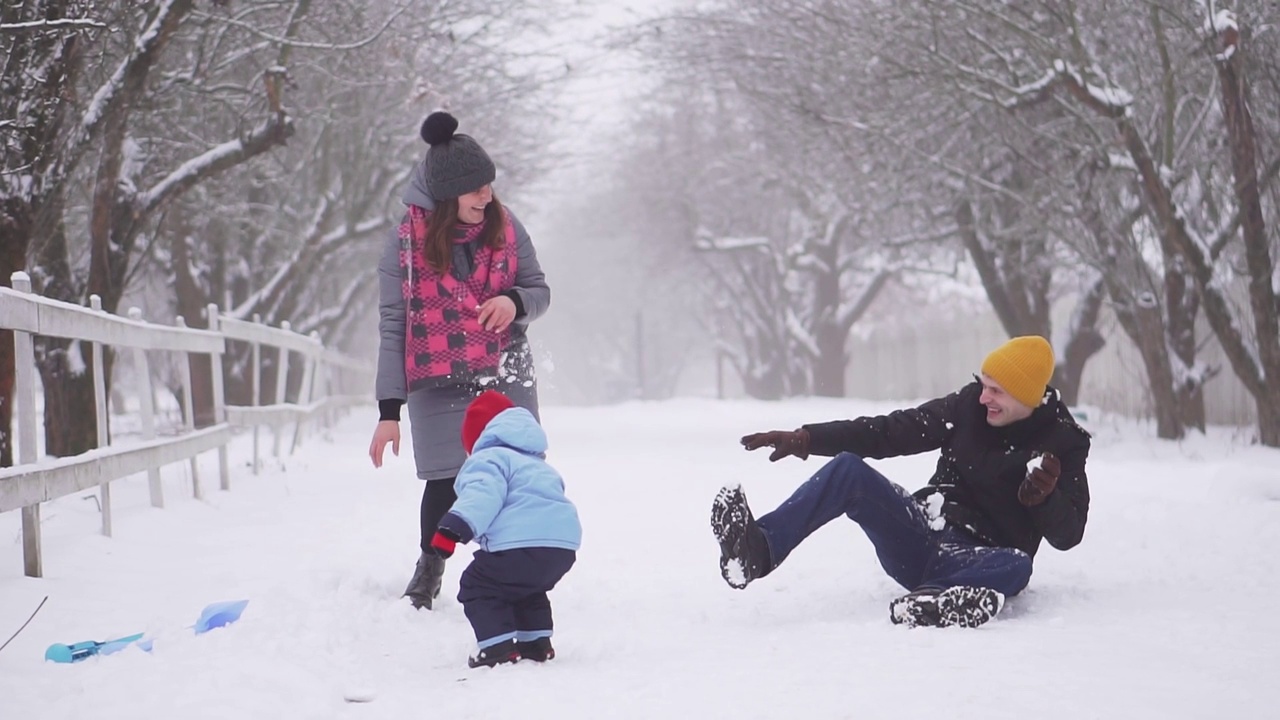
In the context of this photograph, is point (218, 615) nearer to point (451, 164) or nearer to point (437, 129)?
point (451, 164)

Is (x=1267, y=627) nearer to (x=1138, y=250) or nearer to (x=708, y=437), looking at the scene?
(x=1138, y=250)

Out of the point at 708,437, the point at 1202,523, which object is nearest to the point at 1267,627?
the point at 1202,523

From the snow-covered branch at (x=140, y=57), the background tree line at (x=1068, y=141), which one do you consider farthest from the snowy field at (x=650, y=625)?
the background tree line at (x=1068, y=141)

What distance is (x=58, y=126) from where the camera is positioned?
8.28 meters

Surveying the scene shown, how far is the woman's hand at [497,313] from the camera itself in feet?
16.4

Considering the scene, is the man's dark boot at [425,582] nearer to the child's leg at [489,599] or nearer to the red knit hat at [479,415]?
the red knit hat at [479,415]

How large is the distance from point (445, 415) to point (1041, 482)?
7.42ft

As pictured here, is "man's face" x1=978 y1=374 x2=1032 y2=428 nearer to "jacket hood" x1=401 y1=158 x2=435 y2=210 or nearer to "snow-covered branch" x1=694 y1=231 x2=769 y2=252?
"jacket hood" x1=401 y1=158 x2=435 y2=210

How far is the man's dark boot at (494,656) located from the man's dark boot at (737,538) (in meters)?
0.89

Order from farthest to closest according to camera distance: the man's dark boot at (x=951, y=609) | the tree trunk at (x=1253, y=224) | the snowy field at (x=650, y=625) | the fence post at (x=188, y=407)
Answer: the tree trunk at (x=1253, y=224) → the fence post at (x=188, y=407) → the man's dark boot at (x=951, y=609) → the snowy field at (x=650, y=625)

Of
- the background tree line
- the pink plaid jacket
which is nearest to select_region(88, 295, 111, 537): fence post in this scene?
the pink plaid jacket

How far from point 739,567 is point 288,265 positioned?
1603 cm

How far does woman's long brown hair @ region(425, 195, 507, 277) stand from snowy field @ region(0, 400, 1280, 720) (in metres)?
1.35

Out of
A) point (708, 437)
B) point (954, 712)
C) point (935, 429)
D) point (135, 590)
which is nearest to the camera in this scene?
point (954, 712)
